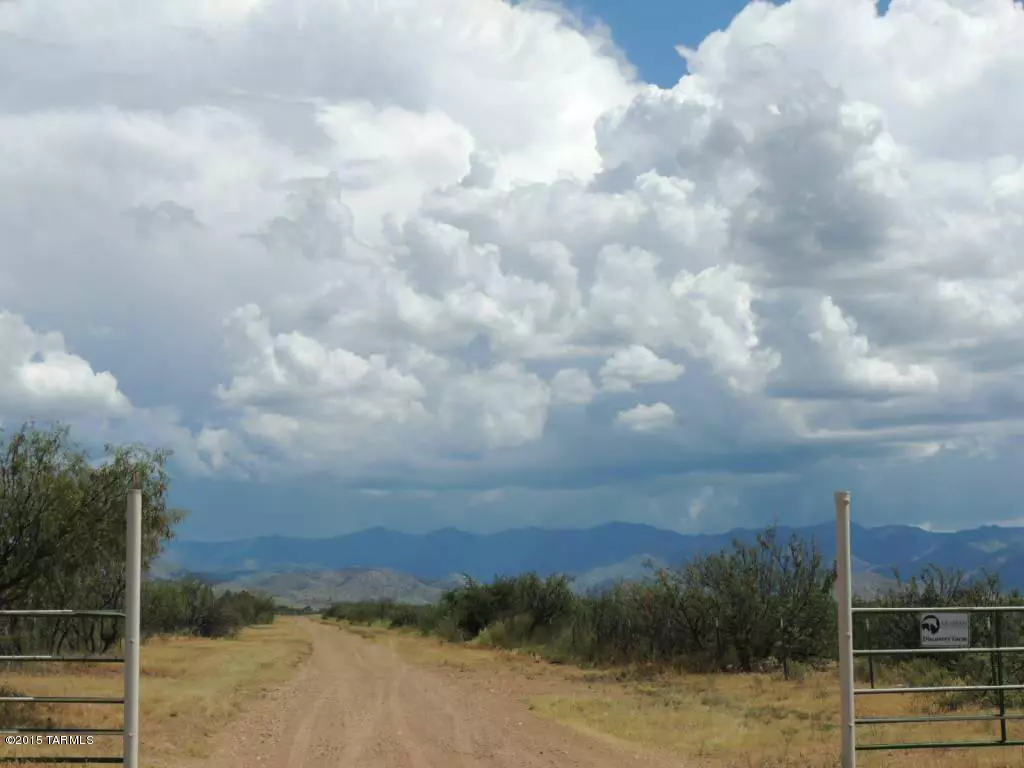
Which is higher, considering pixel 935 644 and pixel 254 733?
pixel 935 644

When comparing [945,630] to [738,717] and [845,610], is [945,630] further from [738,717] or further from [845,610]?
[738,717]

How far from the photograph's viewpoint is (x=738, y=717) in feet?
67.0

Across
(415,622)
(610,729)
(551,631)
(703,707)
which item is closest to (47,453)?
(610,729)

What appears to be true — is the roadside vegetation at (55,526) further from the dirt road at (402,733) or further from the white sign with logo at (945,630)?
the white sign with logo at (945,630)

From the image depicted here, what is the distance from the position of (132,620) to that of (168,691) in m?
15.4

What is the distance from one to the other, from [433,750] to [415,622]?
58.5 meters

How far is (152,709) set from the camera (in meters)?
20.6

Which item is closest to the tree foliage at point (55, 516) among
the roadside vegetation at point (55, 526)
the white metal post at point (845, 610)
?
the roadside vegetation at point (55, 526)

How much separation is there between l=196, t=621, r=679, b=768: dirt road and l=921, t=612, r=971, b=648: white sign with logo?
4.49m

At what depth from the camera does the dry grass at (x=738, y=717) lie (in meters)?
15.5

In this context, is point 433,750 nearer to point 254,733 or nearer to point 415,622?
point 254,733

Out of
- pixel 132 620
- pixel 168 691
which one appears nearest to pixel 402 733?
pixel 168 691

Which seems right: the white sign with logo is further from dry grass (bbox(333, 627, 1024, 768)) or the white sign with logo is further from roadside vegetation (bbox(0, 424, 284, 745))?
roadside vegetation (bbox(0, 424, 284, 745))

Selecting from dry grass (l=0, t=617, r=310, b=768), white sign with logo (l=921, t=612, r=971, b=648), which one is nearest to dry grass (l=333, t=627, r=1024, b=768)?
white sign with logo (l=921, t=612, r=971, b=648)
